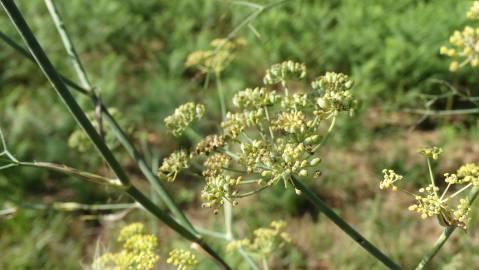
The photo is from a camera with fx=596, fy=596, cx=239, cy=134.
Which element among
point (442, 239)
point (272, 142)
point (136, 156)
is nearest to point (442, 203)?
point (442, 239)

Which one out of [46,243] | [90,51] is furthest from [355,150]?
[90,51]

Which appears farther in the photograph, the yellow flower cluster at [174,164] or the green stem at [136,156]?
the green stem at [136,156]

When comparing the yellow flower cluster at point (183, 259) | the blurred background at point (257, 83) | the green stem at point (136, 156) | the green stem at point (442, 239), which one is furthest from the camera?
the blurred background at point (257, 83)

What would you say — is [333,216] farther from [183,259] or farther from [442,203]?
[183,259]

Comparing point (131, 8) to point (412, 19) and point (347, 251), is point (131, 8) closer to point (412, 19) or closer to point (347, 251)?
point (412, 19)

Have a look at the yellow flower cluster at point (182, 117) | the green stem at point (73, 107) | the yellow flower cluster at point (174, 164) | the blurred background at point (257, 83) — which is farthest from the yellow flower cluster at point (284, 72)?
the blurred background at point (257, 83)

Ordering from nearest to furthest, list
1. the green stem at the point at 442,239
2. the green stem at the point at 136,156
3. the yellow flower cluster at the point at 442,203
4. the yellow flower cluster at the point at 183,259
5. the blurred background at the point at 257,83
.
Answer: the yellow flower cluster at the point at 442,203 < the green stem at the point at 442,239 < the yellow flower cluster at the point at 183,259 < the green stem at the point at 136,156 < the blurred background at the point at 257,83

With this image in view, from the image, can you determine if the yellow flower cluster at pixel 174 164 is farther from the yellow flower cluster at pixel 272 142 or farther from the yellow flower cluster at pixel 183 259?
the yellow flower cluster at pixel 183 259
